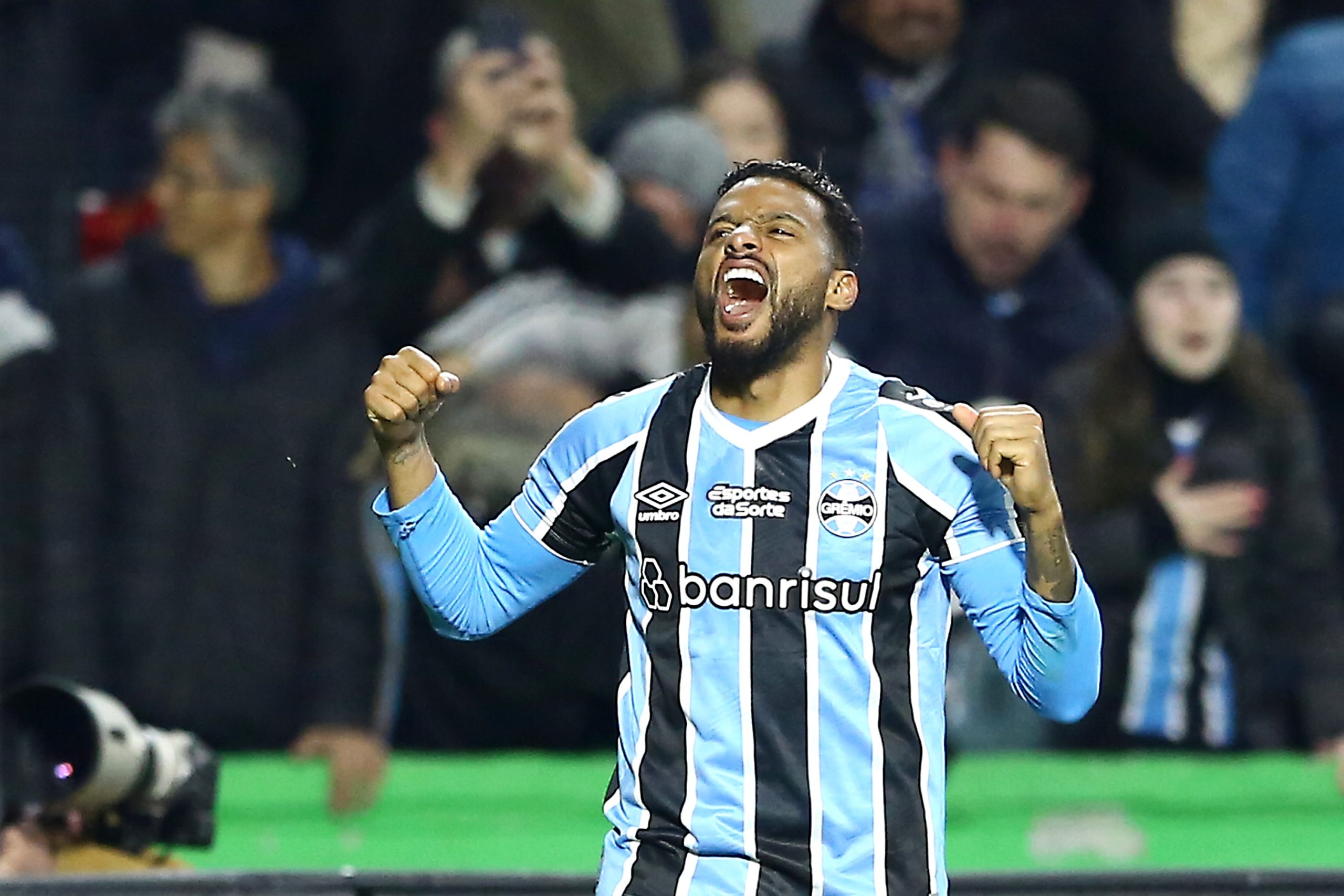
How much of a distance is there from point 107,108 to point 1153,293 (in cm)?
279

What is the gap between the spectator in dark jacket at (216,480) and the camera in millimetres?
5043

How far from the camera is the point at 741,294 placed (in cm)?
248

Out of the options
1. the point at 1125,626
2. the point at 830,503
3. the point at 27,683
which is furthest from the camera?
the point at 1125,626

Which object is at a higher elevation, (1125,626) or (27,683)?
(1125,626)

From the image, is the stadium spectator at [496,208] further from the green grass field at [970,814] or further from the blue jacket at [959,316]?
the green grass field at [970,814]

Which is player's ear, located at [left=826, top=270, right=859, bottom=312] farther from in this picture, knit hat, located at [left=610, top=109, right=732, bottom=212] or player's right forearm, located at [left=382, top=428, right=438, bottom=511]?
knit hat, located at [left=610, top=109, right=732, bottom=212]

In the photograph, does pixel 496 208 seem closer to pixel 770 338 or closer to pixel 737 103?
pixel 737 103

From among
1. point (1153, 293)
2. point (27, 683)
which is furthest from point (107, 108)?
point (1153, 293)

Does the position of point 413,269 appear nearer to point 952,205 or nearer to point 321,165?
point 321,165

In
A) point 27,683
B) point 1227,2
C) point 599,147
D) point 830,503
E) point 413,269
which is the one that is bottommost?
point 27,683

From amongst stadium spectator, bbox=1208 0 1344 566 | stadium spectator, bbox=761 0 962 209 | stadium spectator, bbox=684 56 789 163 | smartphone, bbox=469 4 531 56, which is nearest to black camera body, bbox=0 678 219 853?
smartphone, bbox=469 4 531 56

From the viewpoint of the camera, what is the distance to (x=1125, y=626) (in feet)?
16.5

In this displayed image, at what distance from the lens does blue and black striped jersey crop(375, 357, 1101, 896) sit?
7.84 feet

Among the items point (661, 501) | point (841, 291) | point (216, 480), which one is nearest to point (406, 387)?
point (661, 501)
